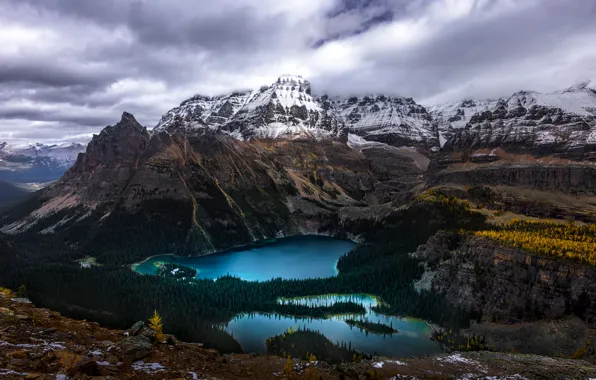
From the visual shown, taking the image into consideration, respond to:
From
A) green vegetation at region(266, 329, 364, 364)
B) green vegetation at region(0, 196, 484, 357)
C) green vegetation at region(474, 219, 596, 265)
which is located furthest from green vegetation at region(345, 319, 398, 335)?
green vegetation at region(474, 219, 596, 265)

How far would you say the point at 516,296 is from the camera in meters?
112

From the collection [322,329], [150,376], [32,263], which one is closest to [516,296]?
[322,329]

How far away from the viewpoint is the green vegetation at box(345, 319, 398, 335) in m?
110

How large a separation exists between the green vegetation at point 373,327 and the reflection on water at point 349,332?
1.33 m

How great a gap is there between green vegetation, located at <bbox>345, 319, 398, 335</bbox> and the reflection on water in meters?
1.33

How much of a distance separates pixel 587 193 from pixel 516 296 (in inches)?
4858

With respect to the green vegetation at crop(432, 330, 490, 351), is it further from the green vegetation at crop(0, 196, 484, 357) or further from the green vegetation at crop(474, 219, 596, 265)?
the green vegetation at crop(474, 219, 596, 265)

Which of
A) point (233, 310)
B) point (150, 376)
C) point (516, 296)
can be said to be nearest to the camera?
point (150, 376)

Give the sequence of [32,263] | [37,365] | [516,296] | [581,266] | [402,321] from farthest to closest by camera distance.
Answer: [32,263], [402,321], [516,296], [581,266], [37,365]

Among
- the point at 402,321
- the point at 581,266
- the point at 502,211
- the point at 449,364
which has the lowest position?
the point at 402,321

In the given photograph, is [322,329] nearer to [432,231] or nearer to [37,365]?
[37,365]

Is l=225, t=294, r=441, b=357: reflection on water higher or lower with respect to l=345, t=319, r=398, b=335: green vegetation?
lower

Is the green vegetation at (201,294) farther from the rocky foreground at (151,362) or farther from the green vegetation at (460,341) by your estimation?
the rocky foreground at (151,362)

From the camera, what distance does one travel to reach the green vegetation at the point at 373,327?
362ft
